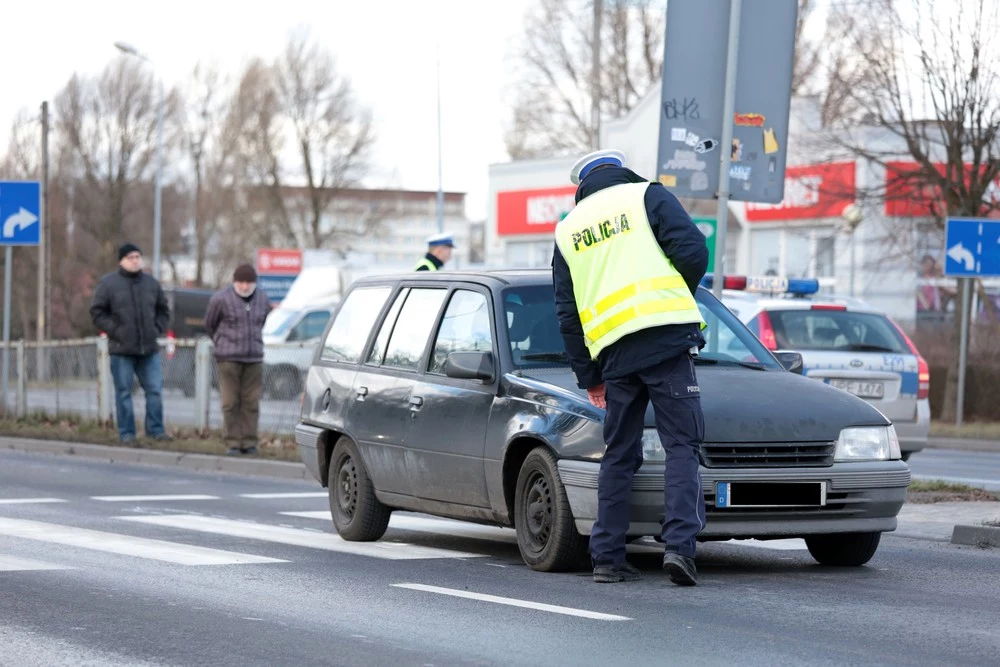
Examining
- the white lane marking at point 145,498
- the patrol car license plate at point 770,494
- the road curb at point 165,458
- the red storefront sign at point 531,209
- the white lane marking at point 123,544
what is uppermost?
the red storefront sign at point 531,209

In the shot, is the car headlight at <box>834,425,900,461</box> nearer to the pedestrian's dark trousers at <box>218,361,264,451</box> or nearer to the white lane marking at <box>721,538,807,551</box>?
the white lane marking at <box>721,538,807,551</box>

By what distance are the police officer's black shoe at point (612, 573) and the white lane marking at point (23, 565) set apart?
2.56 metres

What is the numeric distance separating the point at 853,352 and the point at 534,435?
27.5ft

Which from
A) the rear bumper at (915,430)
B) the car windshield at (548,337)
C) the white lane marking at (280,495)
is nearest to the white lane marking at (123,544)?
the car windshield at (548,337)

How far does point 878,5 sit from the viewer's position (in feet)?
90.2

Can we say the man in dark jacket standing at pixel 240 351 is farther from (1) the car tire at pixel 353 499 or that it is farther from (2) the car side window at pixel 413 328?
(2) the car side window at pixel 413 328

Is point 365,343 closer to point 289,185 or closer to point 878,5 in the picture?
point 878,5

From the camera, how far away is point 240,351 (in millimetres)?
17188

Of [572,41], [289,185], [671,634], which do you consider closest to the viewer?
[671,634]

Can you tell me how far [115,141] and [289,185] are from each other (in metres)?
8.23

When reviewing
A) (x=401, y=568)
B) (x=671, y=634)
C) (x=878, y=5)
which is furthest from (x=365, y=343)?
(x=878, y=5)

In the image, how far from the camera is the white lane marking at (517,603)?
22.4 feet

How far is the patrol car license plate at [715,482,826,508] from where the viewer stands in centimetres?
790

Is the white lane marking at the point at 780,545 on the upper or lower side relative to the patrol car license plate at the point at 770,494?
lower
